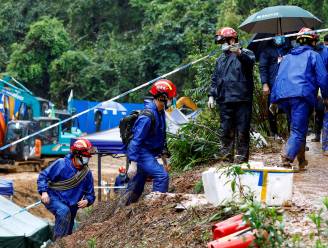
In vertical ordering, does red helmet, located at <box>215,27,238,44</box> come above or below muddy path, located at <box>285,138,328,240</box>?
above

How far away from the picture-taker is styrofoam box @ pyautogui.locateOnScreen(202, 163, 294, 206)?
22.6 feet

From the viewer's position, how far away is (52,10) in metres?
48.6

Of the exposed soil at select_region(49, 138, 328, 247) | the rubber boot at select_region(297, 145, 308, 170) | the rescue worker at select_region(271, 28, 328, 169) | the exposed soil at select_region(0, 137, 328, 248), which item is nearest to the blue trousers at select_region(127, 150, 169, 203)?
the exposed soil at select_region(0, 137, 328, 248)

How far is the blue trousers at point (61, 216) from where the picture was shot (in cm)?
1071

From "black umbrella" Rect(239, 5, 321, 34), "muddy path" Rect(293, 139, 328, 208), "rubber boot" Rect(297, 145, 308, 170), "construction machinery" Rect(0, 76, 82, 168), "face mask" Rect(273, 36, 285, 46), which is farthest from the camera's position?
"construction machinery" Rect(0, 76, 82, 168)

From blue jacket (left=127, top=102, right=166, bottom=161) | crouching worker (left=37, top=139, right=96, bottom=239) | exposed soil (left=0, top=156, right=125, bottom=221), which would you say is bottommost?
exposed soil (left=0, top=156, right=125, bottom=221)

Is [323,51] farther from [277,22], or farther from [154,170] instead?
[154,170]

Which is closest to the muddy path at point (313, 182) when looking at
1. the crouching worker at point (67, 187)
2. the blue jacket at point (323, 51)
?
the blue jacket at point (323, 51)

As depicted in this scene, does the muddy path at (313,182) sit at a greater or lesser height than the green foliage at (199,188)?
greater

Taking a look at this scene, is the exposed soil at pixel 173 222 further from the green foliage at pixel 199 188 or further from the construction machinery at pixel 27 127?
the construction machinery at pixel 27 127

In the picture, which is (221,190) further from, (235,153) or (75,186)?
(75,186)

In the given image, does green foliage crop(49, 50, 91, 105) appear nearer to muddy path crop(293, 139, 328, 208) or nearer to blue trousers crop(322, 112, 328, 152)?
muddy path crop(293, 139, 328, 208)

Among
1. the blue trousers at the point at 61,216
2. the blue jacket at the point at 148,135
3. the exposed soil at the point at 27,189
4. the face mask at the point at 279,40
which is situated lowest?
the exposed soil at the point at 27,189

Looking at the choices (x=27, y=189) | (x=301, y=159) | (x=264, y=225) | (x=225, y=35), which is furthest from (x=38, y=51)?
(x=264, y=225)
